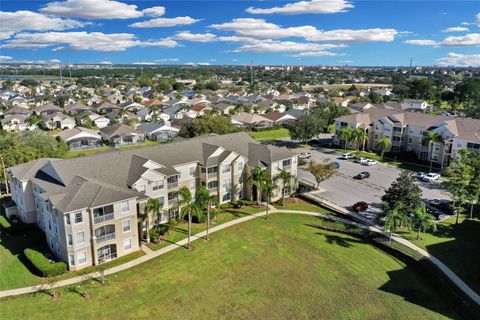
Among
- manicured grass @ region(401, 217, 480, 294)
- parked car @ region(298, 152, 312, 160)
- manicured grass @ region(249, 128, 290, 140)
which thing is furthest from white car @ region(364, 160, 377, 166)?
manicured grass @ region(249, 128, 290, 140)

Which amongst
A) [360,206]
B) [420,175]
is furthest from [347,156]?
[360,206]

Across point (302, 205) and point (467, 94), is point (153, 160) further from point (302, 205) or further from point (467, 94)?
point (467, 94)

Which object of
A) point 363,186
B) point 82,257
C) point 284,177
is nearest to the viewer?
point 82,257

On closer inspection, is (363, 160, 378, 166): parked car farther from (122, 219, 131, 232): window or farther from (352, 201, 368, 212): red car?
(122, 219, 131, 232): window

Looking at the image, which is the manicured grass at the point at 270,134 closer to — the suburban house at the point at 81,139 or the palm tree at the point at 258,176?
the suburban house at the point at 81,139

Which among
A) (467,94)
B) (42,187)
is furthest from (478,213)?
(467,94)

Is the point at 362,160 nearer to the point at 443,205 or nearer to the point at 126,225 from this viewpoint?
the point at 443,205

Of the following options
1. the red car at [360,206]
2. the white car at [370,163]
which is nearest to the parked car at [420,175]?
the white car at [370,163]
